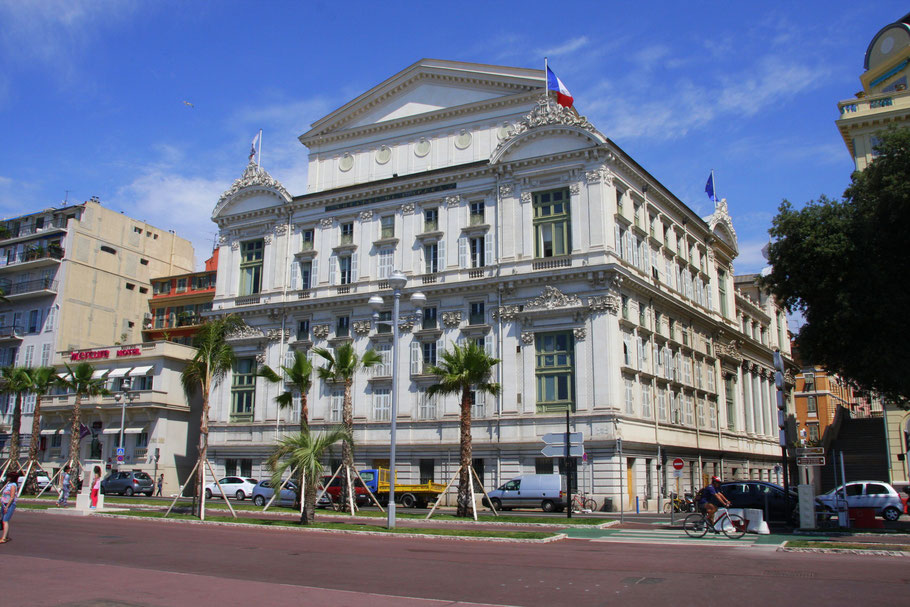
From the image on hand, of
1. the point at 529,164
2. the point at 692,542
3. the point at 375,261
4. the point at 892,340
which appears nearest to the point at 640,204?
the point at 529,164

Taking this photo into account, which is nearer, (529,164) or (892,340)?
(892,340)

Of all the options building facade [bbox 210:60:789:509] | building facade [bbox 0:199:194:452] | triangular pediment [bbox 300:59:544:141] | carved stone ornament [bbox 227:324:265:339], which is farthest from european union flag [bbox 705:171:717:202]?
building facade [bbox 0:199:194:452]

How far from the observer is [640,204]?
49.3 m

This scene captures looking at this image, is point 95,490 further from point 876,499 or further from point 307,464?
point 876,499

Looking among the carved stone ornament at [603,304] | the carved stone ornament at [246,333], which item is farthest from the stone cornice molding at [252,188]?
the carved stone ornament at [603,304]

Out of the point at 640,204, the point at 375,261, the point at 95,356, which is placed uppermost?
the point at 640,204

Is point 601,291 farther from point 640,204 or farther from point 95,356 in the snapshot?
point 95,356

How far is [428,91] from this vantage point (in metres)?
53.5

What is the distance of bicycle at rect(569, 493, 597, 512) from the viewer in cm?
3883

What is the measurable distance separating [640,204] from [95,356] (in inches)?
1719

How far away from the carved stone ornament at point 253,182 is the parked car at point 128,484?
20.6 meters

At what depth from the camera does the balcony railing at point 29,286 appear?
69.6 m

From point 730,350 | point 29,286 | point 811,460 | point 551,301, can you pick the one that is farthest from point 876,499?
point 29,286

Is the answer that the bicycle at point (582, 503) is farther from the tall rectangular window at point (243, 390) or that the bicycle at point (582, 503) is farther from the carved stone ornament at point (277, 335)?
the tall rectangular window at point (243, 390)
